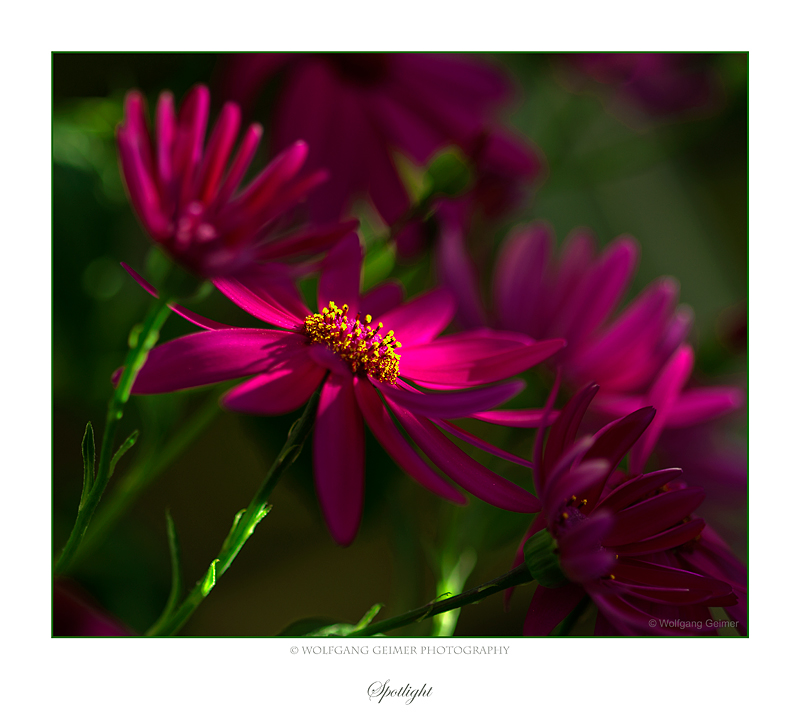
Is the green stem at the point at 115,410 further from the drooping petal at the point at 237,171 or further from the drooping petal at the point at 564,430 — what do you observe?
the drooping petal at the point at 564,430

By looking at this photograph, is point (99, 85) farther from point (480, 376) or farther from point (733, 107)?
point (733, 107)

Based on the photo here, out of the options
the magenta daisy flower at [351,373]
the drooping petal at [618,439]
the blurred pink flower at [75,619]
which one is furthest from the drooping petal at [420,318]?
the blurred pink flower at [75,619]

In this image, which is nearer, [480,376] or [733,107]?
[480,376]

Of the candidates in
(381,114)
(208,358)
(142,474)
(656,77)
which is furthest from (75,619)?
(656,77)

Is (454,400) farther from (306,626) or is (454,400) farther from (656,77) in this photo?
(656,77)

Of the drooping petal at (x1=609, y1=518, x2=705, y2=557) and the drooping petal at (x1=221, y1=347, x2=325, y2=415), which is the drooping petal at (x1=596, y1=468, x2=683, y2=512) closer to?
the drooping petal at (x1=609, y1=518, x2=705, y2=557)
